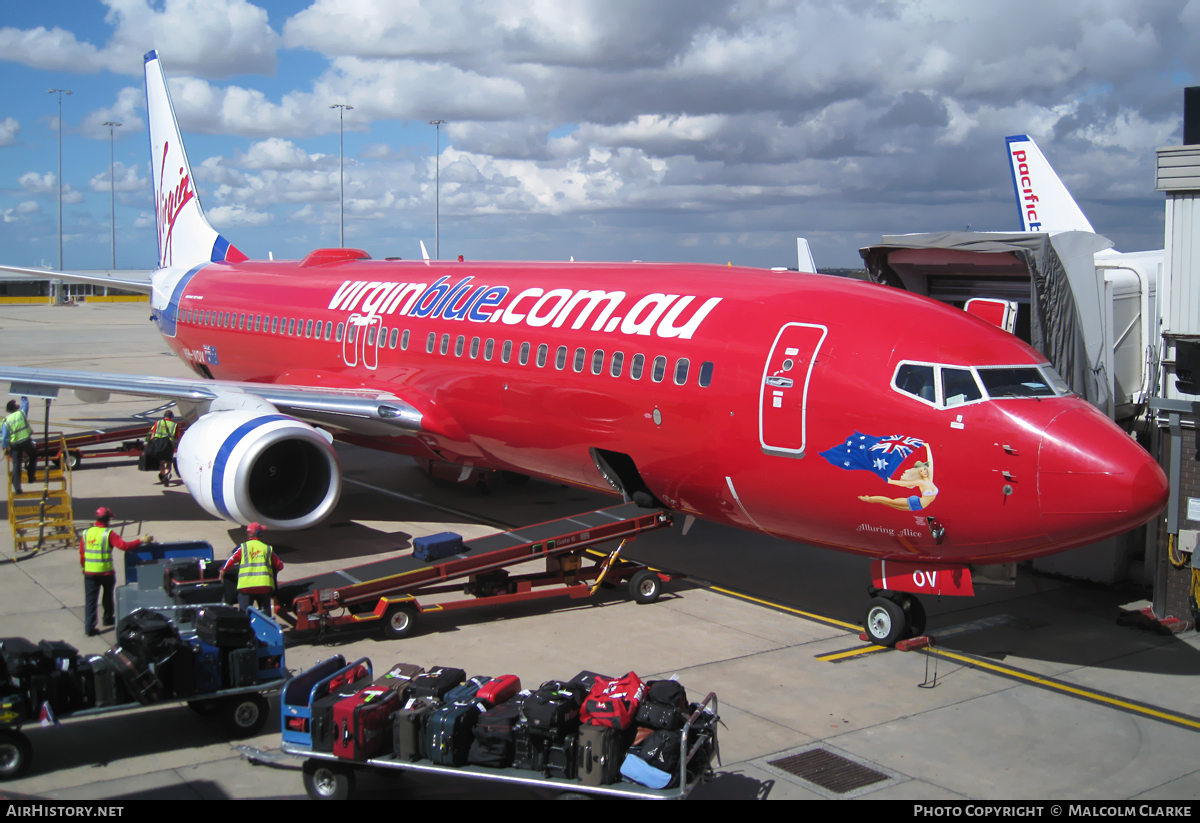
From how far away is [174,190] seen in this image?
27.3 metres

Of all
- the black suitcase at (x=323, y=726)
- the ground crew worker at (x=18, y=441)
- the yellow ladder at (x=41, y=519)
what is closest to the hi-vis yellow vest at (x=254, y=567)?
the black suitcase at (x=323, y=726)

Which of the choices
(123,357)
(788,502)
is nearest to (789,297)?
(788,502)

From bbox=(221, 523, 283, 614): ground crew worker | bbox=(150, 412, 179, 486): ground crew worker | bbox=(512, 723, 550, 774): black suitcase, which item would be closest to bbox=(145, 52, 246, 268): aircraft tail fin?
bbox=(150, 412, 179, 486): ground crew worker

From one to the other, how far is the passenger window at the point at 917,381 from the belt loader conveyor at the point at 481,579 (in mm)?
4044

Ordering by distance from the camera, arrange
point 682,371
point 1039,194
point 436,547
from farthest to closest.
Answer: point 1039,194, point 436,547, point 682,371

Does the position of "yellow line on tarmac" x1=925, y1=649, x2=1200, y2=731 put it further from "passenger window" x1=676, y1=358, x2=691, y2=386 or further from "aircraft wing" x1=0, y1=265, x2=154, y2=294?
"aircraft wing" x1=0, y1=265, x2=154, y2=294

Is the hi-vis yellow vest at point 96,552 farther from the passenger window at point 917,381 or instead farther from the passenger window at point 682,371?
the passenger window at point 917,381

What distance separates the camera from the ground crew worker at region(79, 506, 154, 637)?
10984 millimetres

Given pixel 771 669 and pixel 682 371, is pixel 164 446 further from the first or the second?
pixel 771 669

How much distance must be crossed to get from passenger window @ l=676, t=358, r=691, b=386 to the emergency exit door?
1050mm

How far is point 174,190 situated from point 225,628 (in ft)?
71.6

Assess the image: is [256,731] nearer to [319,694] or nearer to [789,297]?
[319,694]

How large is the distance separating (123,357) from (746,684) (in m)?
40.2

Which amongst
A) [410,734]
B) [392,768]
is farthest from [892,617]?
[392,768]
